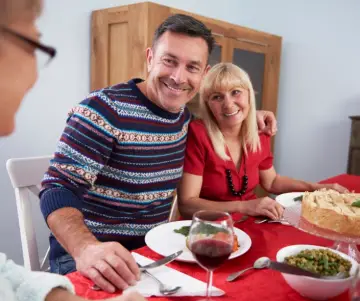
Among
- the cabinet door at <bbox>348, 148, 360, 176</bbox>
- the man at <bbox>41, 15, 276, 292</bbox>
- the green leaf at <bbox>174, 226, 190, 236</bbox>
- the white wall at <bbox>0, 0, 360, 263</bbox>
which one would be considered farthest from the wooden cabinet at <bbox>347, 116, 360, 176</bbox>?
the green leaf at <bbox>174, 226, 190, 236</bbox>

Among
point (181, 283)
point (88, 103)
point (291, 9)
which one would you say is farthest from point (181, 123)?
point (291, 9)

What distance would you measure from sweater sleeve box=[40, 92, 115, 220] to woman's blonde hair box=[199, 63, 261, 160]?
0.53 m

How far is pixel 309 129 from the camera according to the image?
3.92m

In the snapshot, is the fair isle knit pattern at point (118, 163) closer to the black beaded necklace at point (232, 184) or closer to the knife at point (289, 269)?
the black beaded necklace at point (232, 184)

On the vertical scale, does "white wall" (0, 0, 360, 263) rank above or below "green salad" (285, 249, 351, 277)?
above

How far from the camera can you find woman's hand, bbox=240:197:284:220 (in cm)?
128

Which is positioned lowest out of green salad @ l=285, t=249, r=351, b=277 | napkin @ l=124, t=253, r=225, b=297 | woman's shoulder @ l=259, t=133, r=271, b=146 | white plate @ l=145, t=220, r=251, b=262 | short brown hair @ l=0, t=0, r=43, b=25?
napkin @ l=124, t=253, r=225, b=297

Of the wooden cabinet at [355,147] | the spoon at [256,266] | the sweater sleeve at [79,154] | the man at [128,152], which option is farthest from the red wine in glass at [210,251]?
the wooden cabinet at [355,147]

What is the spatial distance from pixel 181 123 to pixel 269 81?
2.56 m

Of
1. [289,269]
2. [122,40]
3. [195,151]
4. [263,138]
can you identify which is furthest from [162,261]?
[122,40]

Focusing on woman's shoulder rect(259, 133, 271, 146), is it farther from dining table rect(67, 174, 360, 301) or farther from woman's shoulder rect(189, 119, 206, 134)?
dining table rect(67, 174, 360, 301)

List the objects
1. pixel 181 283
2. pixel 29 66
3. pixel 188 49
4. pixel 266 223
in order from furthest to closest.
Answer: pixel 188 49
pixel 266 223
pixel 181 283
pixel 29 66

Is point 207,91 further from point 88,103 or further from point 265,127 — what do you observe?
point 88,103

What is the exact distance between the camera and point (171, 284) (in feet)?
2.67
